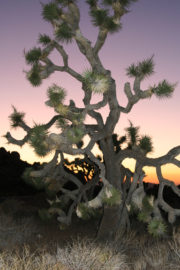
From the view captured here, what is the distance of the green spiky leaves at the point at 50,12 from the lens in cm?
1016

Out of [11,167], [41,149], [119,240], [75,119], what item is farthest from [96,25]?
[11,167]

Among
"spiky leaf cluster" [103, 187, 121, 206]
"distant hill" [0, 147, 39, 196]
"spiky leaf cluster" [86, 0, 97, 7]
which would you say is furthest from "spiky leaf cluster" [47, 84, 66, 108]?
"distant hill" [0, 147, 39, 196]

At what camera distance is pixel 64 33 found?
10.0m

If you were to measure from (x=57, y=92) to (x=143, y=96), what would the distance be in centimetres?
232

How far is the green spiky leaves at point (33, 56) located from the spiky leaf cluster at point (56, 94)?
2.14 meters

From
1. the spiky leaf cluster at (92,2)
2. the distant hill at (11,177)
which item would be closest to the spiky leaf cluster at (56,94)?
the spiky leaf cluster at (92,2)

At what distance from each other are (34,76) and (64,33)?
1.44m

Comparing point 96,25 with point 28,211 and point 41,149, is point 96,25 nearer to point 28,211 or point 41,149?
point 41,149

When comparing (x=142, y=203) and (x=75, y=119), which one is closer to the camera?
(x=75, y=119)

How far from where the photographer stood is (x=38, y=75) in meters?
10.7

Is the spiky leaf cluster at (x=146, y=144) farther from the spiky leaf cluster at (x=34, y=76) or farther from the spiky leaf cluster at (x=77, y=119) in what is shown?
the spiky leaf cluster at (x=34, y=76)

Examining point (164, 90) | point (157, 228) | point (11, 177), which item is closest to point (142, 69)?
point (164, 90)

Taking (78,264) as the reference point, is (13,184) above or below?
above

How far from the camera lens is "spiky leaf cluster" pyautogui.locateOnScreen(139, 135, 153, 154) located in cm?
1138
